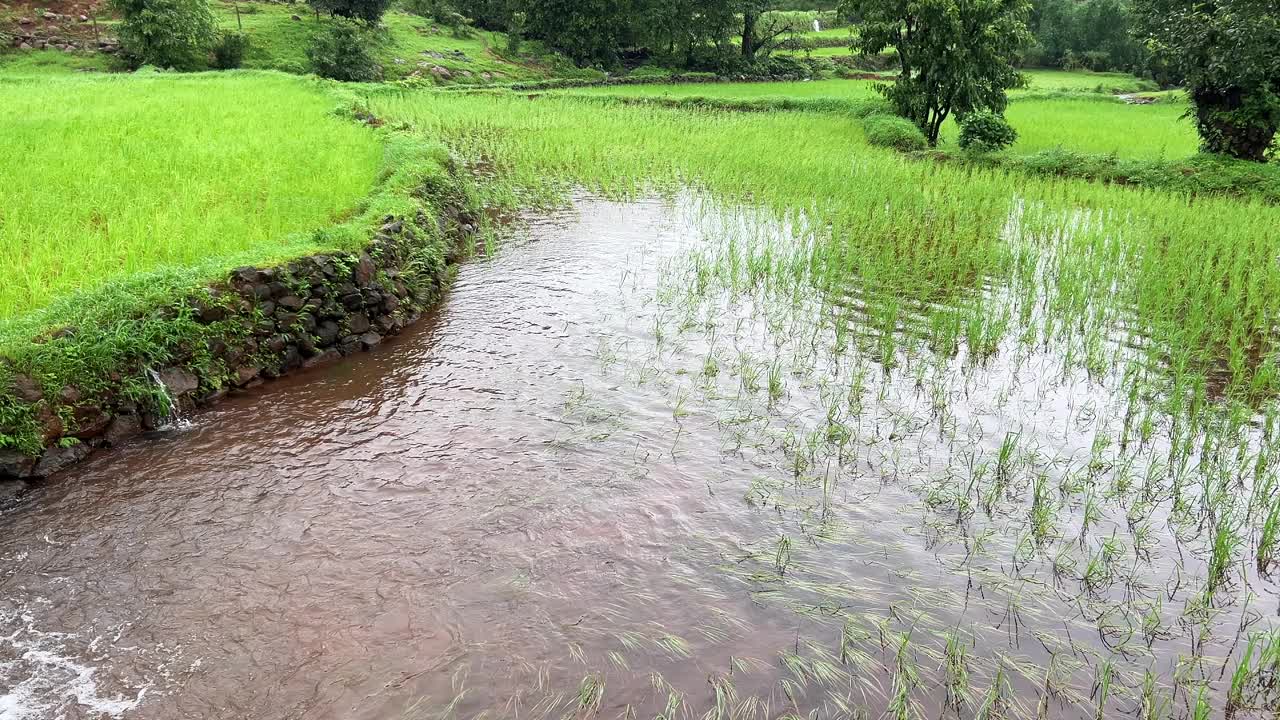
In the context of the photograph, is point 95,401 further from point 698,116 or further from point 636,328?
point 698,116

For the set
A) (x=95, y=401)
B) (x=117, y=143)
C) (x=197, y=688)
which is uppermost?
(x=117, y=143)

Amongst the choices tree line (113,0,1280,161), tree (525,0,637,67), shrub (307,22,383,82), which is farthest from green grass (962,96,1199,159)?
shrub (307,22,383,82)

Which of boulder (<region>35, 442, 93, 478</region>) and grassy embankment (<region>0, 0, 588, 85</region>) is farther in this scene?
grassy embankment (<region>0, 0, 588, 85</region>)

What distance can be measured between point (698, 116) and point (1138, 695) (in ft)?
71.5

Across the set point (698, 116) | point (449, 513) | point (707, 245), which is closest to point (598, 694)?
point (449, 513)

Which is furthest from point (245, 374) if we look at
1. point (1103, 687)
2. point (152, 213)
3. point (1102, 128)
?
point (1102, 128)

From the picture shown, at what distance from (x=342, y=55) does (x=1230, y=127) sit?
2735cm

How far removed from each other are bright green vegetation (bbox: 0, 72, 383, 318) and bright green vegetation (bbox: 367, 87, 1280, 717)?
12.6 ft

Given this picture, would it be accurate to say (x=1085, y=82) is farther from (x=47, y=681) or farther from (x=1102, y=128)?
(x=47, y=681)

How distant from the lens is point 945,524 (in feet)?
13.6

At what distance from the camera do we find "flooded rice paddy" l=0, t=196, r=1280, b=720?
308 cm

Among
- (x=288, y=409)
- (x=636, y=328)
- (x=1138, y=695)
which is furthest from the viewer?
(x=636, y=328)

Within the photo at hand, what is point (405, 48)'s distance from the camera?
33.2m

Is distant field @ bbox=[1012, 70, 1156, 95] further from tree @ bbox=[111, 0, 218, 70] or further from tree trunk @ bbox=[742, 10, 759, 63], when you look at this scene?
tree @ bbox=[111, 0, 218, 70]
